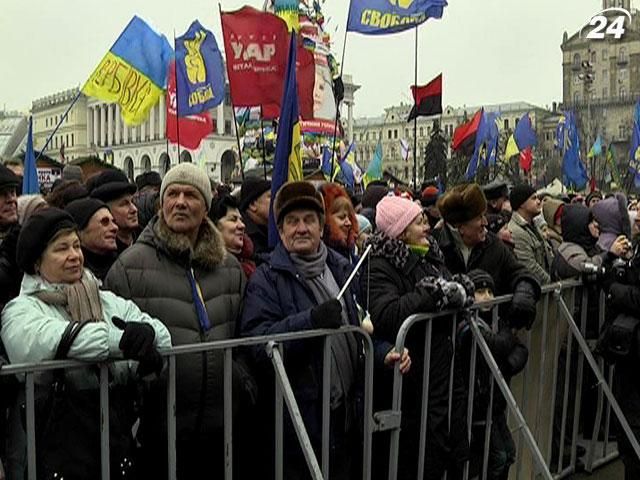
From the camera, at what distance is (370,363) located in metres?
3.57

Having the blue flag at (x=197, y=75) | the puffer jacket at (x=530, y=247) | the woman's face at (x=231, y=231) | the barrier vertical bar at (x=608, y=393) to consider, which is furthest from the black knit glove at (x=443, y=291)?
the blue flag at (x=197, y=75)


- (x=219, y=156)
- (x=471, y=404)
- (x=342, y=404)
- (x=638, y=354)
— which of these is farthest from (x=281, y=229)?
(x=219, y=156)

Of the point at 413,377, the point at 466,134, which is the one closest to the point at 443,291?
the point at 413,377

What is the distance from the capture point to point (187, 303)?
3.28 m

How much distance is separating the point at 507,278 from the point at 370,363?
52.9 inches

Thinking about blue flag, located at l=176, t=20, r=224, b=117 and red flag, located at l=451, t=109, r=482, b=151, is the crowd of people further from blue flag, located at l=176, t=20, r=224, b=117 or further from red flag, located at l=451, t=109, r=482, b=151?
red flag, located at l=451, t=109, r=482, b=151

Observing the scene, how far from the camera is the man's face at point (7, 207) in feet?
13.8

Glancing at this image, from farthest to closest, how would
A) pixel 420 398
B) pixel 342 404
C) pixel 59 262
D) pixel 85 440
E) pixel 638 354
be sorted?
pixel 638 354 → pixel 420 398 → pixel 342 404 → pixel 59 262 → pixel 85 440

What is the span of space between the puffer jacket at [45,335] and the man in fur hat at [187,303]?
0.33m

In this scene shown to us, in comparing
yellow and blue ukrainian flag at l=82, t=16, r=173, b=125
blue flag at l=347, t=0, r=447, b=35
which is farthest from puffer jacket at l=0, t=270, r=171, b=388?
blue flag at l=347, t=0, r=447, b=35

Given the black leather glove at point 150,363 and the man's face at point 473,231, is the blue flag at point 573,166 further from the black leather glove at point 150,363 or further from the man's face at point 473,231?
the black leather glove at point 150,363

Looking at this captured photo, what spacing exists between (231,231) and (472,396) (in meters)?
1.53

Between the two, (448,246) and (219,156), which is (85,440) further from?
(219,156)

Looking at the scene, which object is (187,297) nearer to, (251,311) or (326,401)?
(251,311)
